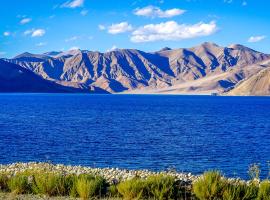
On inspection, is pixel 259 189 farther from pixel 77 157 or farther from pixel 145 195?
pixel 77 157

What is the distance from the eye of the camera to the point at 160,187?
18672 mm

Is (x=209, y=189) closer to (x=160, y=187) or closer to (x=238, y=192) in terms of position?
(x=238, y=192)

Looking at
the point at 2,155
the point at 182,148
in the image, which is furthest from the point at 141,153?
the point at 2,155

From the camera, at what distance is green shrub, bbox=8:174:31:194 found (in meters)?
19.8

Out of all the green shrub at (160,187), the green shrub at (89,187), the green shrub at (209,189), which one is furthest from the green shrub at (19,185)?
the green shrub at (209,189)

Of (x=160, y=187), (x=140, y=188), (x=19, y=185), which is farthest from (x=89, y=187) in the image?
(x=19, y=185)

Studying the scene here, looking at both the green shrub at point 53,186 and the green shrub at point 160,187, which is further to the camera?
the green shrub at point 53,186

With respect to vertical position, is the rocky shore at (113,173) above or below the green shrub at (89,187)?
below

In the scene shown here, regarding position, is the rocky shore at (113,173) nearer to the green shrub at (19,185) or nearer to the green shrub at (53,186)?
the green shrub at (53,186)

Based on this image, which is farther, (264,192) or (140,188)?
(140,188)

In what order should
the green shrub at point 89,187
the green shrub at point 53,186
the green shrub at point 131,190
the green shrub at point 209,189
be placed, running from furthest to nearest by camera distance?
the green shrub at point 53,186 < the green shrub at point 89,187 < the green shrub at point 131,190 < the green shrub at point 209,189

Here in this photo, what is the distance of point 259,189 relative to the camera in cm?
1830

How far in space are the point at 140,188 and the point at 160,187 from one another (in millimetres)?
821

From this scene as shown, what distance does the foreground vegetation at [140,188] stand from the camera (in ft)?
59.2
